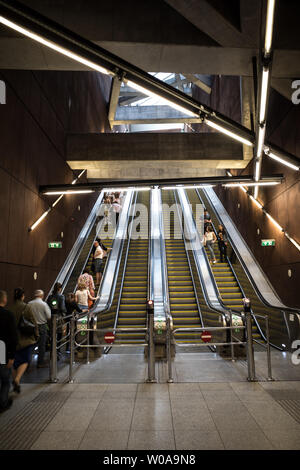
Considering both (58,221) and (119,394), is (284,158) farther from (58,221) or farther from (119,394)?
(58,221)

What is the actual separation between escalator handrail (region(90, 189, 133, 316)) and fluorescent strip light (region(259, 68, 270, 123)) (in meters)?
5.45

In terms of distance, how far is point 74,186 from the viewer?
9359 millimetres

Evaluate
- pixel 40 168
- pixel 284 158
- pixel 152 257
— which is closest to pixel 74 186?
pixel 40 168

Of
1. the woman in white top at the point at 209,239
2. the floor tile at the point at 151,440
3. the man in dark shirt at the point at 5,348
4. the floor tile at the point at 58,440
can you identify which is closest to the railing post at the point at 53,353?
the man in dark shirt at the point at 5,348

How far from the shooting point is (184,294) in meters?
11.0

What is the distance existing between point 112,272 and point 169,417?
→ 755 centimetres

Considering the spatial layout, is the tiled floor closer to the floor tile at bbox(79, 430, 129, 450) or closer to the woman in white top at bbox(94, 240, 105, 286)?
the floor tile at bbox(79, 430, 129, 450)

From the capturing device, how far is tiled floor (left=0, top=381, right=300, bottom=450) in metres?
3.43

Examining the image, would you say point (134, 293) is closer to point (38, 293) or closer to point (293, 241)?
point (38, 293)

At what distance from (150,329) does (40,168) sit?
582 cm

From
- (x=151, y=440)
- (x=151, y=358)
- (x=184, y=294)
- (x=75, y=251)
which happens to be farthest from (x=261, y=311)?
(x=75, y=251)

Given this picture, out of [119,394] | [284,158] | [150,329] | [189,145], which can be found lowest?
[119,394]

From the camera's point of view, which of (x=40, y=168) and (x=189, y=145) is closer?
(x=40, y=168)

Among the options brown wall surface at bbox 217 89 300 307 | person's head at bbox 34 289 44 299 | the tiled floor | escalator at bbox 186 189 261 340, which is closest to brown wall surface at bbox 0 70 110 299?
person's head at bbox 34 289 44 299
